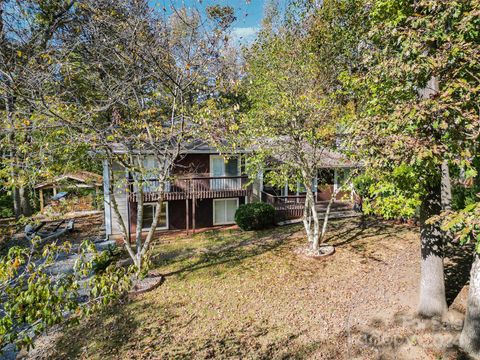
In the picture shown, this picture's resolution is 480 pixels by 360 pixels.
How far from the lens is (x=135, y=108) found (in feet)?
33.0

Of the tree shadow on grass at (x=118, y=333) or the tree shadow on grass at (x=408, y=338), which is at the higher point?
the tree shadow on grass at (x=408, y=338)

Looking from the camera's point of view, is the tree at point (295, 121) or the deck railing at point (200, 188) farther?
the deck railing at point (200, 188)

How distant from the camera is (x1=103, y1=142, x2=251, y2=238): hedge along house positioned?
15.7m

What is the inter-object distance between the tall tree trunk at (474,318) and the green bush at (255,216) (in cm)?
1103

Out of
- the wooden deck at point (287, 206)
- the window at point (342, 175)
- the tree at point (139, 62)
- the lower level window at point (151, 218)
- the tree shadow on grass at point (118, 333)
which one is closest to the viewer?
the tree shadow on grass at point (118, 333)

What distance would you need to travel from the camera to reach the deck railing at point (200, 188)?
51.4ft

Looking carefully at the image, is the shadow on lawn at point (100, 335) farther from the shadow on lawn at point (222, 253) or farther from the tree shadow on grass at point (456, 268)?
the tree shadow on grass at point (456, 268)

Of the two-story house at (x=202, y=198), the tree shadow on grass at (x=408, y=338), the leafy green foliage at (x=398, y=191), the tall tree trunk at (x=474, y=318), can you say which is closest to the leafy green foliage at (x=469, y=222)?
the leafy green foliage at (x=398, y=191)

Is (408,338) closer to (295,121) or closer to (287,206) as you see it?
(295,121)

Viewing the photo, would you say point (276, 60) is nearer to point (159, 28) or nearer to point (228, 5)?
point (228, 5)

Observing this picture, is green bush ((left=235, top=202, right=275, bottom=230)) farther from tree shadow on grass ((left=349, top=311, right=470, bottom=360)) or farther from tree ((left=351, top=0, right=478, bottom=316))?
tree ((left=351, top=0, right=478, bottom=316))

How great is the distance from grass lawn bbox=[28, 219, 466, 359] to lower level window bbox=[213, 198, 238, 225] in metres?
6.39

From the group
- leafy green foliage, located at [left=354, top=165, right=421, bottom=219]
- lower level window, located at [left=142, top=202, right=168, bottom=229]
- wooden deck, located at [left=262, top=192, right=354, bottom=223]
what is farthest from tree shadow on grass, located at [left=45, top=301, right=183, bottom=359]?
wooden deck, located at [left=262, top=192, right=354, bottom=223]

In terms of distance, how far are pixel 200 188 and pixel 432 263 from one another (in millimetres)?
12178
